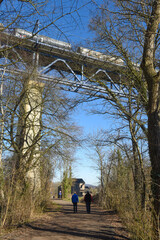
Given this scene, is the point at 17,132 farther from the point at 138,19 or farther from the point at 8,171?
the point at 138,19

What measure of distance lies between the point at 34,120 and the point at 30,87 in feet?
6.65

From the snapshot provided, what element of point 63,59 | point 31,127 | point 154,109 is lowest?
point 154,109

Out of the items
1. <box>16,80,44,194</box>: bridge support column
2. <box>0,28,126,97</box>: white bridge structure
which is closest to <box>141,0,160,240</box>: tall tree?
<box>0,28,126,97</box>: white bridge structure

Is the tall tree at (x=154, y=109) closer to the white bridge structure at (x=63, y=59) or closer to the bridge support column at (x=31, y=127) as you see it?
the white bridge structure at (x=63, y=59)

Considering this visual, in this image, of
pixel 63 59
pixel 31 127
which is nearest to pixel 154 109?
pixel 31 127

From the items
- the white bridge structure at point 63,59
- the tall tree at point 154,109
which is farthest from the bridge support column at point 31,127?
the tall tree at point 154,109

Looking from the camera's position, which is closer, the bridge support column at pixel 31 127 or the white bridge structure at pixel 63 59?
the white bridge structure at pixel 63 59

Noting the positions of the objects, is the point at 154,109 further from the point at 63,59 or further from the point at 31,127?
the point at 63,59

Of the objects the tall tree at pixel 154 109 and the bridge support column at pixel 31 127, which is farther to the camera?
the bridge support column at pixel 31 127

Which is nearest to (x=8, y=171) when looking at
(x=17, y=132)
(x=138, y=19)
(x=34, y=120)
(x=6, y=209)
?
(x=6, y=209)

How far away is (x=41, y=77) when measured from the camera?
11.5m

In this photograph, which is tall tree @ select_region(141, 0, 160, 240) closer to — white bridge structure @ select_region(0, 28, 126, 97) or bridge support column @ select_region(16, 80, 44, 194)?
white bridge structure @ select_region(0, 28, 126, 97)

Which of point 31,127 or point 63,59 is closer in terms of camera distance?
point 31,127

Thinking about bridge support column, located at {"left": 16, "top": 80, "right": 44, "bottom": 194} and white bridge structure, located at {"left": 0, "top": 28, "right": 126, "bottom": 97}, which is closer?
white bridge structure, located at {"left": 0, "top": 28, "right": 126, "bottom": 97}
